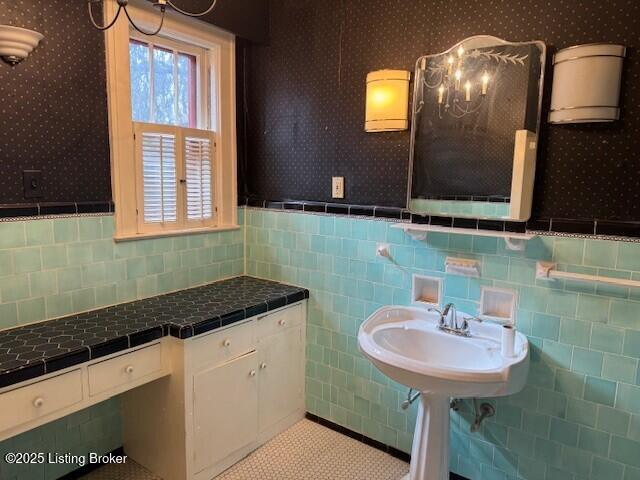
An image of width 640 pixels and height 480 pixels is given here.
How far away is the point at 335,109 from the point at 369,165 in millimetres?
366

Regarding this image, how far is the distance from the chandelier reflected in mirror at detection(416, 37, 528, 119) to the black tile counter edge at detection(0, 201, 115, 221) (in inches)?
60.6

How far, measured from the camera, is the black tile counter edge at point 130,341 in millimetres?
1499

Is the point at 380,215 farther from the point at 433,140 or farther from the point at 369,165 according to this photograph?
the point at 433,140

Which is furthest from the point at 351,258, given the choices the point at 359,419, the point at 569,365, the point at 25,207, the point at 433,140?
the point at 25,207

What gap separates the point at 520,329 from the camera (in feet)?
6.21

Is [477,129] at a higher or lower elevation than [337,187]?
higher

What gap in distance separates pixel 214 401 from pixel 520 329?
141 cm

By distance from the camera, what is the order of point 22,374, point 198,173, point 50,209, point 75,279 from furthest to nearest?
point 198,173 < point 75,279 < point 50,209 < point 22,374

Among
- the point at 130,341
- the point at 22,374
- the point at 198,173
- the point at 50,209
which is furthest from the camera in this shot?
the point at 198,173

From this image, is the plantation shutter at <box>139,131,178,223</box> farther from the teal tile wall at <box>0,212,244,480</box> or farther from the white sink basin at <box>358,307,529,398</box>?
the white sink basin at <box>358,307,529,398</box>

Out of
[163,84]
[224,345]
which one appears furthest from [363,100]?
[224,345]

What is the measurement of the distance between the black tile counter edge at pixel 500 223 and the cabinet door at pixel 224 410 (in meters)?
0.87

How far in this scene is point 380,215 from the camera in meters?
2.25

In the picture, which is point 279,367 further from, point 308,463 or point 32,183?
point 32,183
